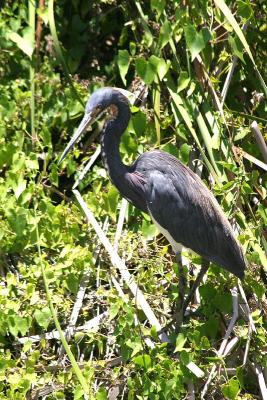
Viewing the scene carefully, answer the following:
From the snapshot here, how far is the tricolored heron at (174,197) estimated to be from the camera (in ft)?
13.9

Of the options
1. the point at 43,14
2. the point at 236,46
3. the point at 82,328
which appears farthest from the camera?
the point at 43,14

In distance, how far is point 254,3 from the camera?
16.8 ft

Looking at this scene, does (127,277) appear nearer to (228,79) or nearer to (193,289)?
(193,289)

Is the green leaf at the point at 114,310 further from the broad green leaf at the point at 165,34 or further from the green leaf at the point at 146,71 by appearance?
the broad green leaf at the point at 165,34

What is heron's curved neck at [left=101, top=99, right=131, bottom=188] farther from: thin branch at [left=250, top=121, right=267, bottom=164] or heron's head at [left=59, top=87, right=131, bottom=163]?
thin branch at [left=250, top=121, right=267, bottom=164]

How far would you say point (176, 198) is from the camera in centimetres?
424

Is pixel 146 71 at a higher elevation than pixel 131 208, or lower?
higher

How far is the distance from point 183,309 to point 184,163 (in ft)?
2.45

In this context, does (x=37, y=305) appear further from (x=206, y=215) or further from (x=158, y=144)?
(x=158, y=144)

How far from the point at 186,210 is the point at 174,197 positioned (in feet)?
0.25

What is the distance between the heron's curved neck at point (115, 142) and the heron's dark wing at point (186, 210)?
0.51ft

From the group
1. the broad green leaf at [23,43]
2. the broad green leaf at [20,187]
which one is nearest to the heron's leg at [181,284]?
the broad green leaf at [20,187]

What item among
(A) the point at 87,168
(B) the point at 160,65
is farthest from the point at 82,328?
(B) the point at 160,65

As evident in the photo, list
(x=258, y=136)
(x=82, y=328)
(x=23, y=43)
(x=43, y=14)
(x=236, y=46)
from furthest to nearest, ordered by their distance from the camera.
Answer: (x=23, y=43) → (x=43, y=14) → (x=236, y=46) → (x=258, y=136) → (x=82, y=328)
